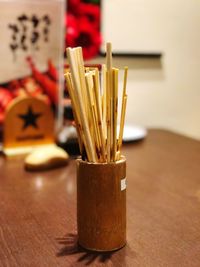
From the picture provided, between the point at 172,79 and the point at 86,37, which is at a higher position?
the point at 86,37

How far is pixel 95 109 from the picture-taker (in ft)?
1.66

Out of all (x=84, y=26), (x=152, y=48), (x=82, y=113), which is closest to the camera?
(x=82, y=113)

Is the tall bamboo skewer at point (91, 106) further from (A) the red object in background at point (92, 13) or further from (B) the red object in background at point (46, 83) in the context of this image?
(A) the red object in background at point (92, 13)

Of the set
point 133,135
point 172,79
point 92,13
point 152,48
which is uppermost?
point 92,13

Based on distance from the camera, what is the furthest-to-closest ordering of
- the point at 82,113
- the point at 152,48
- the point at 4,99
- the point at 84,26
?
the point at 152,48 < the point at 84,26 < the point at 4,99 < the point at 82,113

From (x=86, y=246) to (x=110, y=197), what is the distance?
0.08m

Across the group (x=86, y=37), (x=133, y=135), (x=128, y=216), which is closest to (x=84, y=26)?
(x=86, y=37)

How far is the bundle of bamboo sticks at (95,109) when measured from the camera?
1.62ft

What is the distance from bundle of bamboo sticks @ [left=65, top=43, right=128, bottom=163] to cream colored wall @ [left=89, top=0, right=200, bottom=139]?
1.06 meters

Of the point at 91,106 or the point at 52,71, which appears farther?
the point at 52,71

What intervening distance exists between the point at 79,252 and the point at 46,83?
871 mm

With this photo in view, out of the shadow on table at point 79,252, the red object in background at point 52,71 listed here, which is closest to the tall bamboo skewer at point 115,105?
the shadow on table at point 79,252

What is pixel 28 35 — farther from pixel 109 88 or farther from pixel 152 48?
pixel 109 88

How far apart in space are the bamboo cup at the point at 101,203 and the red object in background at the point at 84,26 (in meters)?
0.93
